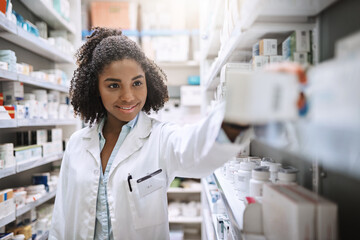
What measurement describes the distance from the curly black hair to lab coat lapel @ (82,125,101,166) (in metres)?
0.11

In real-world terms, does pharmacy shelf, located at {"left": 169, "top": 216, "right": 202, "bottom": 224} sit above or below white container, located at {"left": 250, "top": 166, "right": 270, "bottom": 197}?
below

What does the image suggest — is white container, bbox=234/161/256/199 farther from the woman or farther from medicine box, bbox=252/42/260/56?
medicine box, bbox=252/42/260/56

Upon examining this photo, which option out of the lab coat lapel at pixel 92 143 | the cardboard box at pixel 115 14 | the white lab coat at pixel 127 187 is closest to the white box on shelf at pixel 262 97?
the white lab coat at pixel 127 187

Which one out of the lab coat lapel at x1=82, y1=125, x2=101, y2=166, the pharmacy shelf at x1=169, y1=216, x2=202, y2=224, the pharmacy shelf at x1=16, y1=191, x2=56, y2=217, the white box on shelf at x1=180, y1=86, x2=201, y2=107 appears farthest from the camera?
the white box on shelf at x1=180, y1=86, x2=201, y2=107

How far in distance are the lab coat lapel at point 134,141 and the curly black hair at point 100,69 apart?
217 mm

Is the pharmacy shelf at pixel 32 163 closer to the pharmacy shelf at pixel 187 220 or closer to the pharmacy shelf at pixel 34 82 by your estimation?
the pharmacy shelf at pixel 34 82

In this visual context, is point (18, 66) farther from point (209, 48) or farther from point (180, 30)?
point (180, 30)

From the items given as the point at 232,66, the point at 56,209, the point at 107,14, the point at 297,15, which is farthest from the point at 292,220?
the point at 107,14

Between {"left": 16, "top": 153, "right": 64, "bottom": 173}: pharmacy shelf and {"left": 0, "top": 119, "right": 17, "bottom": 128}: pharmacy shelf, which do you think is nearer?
{"left": 0, "top": 119, "right": 17, "bottom": 128}: pharmacy shelf

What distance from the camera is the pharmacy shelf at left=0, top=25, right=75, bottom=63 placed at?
5.80 ft

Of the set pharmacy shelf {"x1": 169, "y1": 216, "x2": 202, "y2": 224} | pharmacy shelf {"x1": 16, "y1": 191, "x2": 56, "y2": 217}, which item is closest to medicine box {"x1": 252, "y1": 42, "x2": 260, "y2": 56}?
pharmacy shelf {"x1": 16, "y1": 191, "x2": 56, "y2": 217}

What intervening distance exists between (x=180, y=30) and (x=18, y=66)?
2.22m

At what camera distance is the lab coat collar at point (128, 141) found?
1266 mm

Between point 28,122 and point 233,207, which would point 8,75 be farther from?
point 233,207
